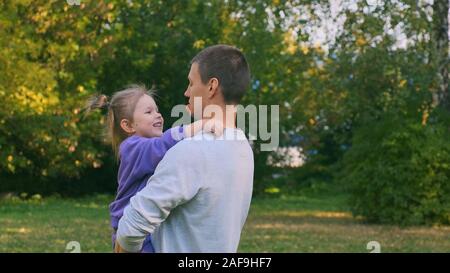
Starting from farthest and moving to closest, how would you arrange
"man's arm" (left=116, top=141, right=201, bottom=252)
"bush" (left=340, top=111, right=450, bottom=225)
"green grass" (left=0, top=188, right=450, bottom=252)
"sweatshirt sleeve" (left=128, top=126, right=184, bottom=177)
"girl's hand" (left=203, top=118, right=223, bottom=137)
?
"bush" (left=340, top=111, right=450, bottom=225), "green grass" (left=0, top=188, right=450, bottom=252), "sweatshirt sleeve" (left=128, top=126, right=184, bottom=177), "girl's hand" (left=203, top=118, right=223, bottom=137), "man's arm" (left=116, top=141, right=201, bottom=252)

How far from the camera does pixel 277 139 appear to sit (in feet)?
74.5

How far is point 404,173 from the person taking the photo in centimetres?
1441

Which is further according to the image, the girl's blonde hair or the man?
the girl's blonde hair

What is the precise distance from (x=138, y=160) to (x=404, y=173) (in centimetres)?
1130

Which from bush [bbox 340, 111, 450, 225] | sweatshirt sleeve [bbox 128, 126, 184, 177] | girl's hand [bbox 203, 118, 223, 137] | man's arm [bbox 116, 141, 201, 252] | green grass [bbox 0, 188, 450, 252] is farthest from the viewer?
bush [bbox 340, 111, 450, 225]

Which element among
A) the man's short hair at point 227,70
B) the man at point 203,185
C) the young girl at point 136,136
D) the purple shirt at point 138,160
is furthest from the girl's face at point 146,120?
the man's short hair at point 227,70

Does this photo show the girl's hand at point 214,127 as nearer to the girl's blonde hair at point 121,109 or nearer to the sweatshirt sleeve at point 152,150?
the sweatshirt sleeve at point 152,150

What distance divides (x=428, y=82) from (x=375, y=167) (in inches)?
64.5

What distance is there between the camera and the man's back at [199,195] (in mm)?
3158

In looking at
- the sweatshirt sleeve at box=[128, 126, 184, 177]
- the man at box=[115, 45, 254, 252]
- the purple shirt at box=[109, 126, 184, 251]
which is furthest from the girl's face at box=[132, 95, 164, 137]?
the man at box=[115, 45, 254, 252]

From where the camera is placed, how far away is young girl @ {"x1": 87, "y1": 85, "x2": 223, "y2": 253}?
3510 mm

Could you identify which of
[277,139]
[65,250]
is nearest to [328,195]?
[277,139]

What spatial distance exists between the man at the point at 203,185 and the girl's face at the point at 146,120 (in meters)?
0.65

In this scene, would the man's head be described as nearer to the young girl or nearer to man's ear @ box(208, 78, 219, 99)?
man's ear @ box(208, 78, 219, 99)
